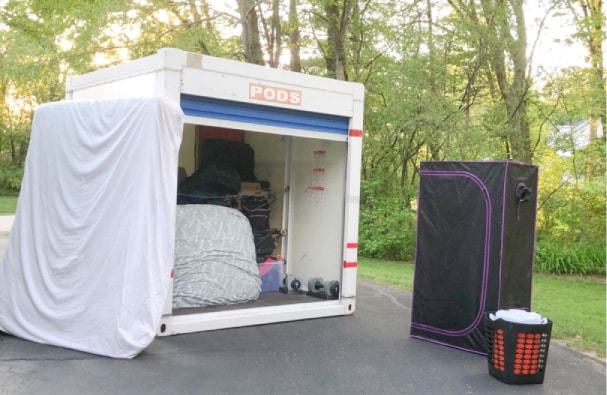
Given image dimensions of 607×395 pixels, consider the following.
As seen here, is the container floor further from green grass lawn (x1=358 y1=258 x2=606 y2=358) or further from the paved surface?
green grass lawn (x1=358 y1=258 x2=606 y2=358)

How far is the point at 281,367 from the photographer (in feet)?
17.7

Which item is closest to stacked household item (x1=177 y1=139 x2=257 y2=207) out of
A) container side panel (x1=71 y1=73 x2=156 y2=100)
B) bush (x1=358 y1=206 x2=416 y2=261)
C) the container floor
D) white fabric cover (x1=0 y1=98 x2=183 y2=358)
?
the container floor

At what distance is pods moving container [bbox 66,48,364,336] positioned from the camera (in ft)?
20.8

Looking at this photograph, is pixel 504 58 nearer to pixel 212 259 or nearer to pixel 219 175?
pixel 219 175

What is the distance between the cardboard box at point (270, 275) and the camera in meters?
8.32

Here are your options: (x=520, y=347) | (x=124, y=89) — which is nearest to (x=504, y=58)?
(x=124, y=89)

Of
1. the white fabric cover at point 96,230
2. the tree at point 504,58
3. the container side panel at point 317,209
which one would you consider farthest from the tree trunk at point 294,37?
the white fabric cover at point 96,230

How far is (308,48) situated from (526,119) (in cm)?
595

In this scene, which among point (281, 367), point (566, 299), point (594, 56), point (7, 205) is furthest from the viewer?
point (7, 205)

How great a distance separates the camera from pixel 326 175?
321 inches

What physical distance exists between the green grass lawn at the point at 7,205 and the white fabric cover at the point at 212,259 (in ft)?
59.7

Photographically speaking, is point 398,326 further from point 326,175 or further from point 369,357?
point 326,175

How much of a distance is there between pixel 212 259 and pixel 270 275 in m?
1.35

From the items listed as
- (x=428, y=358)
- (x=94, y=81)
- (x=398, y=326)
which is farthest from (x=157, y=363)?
(x=94, y=81)
